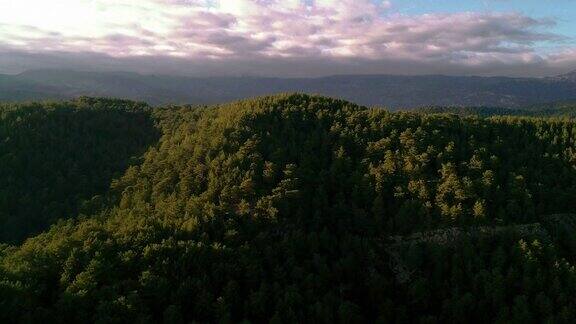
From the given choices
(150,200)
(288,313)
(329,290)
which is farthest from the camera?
(150,200)

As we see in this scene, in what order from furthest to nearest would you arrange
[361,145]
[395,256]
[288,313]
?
[361,145] → [395,256] → [288,313]

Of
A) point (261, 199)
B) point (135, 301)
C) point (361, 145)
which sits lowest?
point (135, 301)

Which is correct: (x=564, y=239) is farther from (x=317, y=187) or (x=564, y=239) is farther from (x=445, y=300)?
(x=317, y=187)

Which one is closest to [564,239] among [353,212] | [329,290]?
[353,212]

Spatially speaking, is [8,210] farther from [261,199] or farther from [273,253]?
[273,253]

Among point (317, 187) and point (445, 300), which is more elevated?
point (317, 187)

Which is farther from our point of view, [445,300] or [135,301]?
[445,300]
